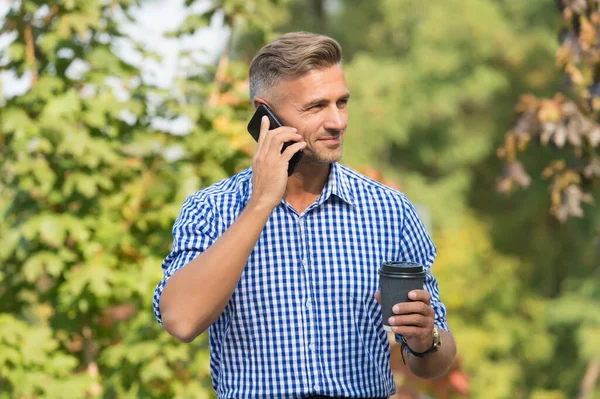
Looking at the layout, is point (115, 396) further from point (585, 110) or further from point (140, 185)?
point (585, 110)

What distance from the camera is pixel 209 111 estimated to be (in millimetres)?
4781

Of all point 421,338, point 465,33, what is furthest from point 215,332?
point 465,33

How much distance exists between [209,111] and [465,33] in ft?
47.4

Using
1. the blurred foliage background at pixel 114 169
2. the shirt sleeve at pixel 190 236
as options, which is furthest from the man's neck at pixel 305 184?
the blurred foliage background at pixel 114 169

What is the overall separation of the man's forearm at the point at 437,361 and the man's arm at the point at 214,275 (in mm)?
558

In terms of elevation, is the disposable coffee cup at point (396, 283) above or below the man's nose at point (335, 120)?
below

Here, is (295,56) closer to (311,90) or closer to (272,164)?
(311,90)

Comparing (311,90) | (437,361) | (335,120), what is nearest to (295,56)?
(311,90)

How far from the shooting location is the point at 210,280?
2.10 meters

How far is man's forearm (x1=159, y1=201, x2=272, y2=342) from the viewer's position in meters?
2.10

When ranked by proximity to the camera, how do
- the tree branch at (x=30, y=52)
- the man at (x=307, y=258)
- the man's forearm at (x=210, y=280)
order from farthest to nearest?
1. the tree branch at (x=30, y=52)
2. the man at (x=307, y=258)
3. the man's forearm at (x=210, y=280)

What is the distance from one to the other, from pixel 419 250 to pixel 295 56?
2.03 feet

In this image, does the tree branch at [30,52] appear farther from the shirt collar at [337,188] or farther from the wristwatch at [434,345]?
the wristwatch at [434,345]

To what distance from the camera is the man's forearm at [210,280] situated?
82.6 inches
